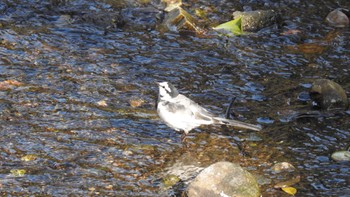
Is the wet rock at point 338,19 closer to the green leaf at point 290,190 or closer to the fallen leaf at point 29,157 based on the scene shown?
the green leaf at point 290,190

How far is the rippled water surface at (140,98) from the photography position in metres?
8.33

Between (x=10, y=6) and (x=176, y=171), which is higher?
(x=10, y=6)

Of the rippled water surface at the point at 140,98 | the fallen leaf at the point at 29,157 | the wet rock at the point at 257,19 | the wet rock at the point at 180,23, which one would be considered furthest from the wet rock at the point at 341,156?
the wet rock at the point at 180,23

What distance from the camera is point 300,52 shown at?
12.2m

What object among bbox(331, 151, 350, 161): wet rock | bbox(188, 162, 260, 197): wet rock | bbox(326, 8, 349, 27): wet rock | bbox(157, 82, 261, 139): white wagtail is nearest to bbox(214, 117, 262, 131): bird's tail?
bbox(157, 82, 261, 139): white wagtail

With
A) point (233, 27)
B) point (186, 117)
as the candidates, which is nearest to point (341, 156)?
point (186, 117)

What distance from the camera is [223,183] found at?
299 inches

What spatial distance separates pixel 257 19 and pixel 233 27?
508 millimetres

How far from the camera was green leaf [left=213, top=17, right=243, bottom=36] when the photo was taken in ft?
41.7

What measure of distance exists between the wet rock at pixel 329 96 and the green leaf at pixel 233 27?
2.79 meters

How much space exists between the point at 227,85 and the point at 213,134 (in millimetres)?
1469

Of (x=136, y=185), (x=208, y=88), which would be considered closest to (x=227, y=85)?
(x=208, y=88)

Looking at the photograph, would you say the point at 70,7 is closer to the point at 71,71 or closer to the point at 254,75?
the point at 71,71

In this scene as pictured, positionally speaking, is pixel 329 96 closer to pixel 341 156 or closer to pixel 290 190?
pixel 341 156
